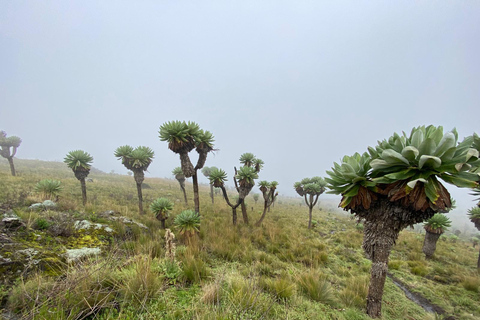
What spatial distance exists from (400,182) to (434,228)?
833 centimetres

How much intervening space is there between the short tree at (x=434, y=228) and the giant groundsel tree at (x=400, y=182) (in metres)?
6.49

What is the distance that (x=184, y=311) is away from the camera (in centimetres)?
232

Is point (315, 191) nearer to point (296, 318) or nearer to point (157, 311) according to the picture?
point (296, 318)

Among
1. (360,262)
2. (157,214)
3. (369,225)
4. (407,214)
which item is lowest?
(360,262)

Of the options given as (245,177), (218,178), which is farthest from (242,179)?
(218,178)

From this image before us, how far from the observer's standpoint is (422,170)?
2.68 metres

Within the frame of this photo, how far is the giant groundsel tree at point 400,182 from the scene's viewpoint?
250 cm

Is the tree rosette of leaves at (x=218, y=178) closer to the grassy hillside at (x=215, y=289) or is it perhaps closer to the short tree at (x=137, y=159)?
the grassy hillside at (x=215, y=289)

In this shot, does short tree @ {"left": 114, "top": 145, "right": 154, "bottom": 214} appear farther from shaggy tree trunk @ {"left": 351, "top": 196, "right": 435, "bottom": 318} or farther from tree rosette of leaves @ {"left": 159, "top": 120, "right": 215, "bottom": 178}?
shaggy tree trunk @ {"left": 351, "top": 196, "right": 435, "bottom": 318}

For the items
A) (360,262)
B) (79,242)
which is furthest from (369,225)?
(79,242)

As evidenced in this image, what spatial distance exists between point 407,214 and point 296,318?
2637 millimetres

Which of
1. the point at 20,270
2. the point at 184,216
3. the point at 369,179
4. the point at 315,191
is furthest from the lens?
the point at 315,191

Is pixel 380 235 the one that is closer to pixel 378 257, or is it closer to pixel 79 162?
pixel 378 257

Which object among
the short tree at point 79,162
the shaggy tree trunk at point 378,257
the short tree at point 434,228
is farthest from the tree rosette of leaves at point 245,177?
the short tree at point 79,162
